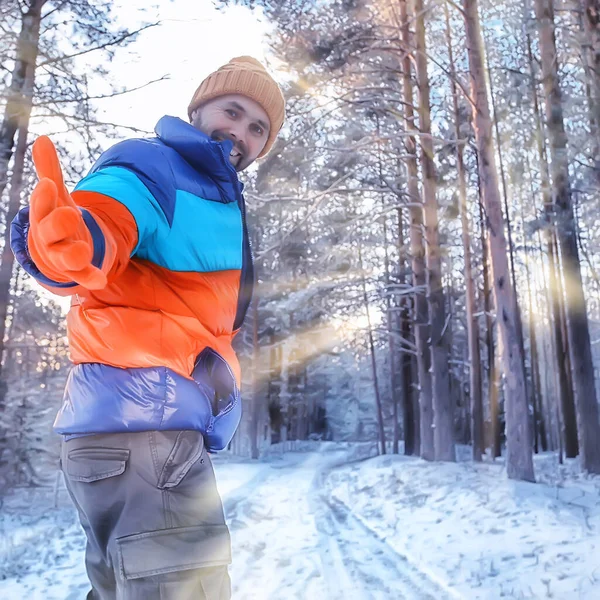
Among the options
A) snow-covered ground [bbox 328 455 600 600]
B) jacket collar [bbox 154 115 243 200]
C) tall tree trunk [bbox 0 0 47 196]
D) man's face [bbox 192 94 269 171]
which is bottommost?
snow-covered ground [bbox 328 455 600 600]

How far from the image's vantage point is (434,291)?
43.0ft

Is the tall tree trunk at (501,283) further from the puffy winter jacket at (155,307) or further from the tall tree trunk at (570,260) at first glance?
the puffy winter jacket at (155,307)

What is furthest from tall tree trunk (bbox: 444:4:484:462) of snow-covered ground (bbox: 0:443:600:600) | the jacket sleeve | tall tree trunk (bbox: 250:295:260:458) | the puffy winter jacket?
the jacket sleeve

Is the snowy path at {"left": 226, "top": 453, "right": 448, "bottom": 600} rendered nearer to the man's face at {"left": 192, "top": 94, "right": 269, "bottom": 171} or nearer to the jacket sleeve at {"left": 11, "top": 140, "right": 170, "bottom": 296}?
the man's face at {"left": 192, "top": 94, "right": 269, "bottom": 171}

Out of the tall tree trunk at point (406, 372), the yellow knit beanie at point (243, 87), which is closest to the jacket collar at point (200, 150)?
the yellow knit beanie at point (243, 87)

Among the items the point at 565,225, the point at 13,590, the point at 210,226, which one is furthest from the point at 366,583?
the point at 565,225

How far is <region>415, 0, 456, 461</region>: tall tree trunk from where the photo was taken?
12.7 meters

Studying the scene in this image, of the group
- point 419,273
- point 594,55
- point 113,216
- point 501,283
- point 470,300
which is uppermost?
point 594,55

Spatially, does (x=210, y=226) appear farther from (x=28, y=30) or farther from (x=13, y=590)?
(x=28, y=30)

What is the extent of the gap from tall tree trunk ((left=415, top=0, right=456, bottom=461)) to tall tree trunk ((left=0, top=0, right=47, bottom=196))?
8251 millimetres

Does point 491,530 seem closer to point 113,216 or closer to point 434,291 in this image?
point 113,216

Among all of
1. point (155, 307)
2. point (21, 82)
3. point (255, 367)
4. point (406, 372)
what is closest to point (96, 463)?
point (155, 307)

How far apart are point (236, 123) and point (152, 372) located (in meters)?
0.96

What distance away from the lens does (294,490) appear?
38.7 ft
